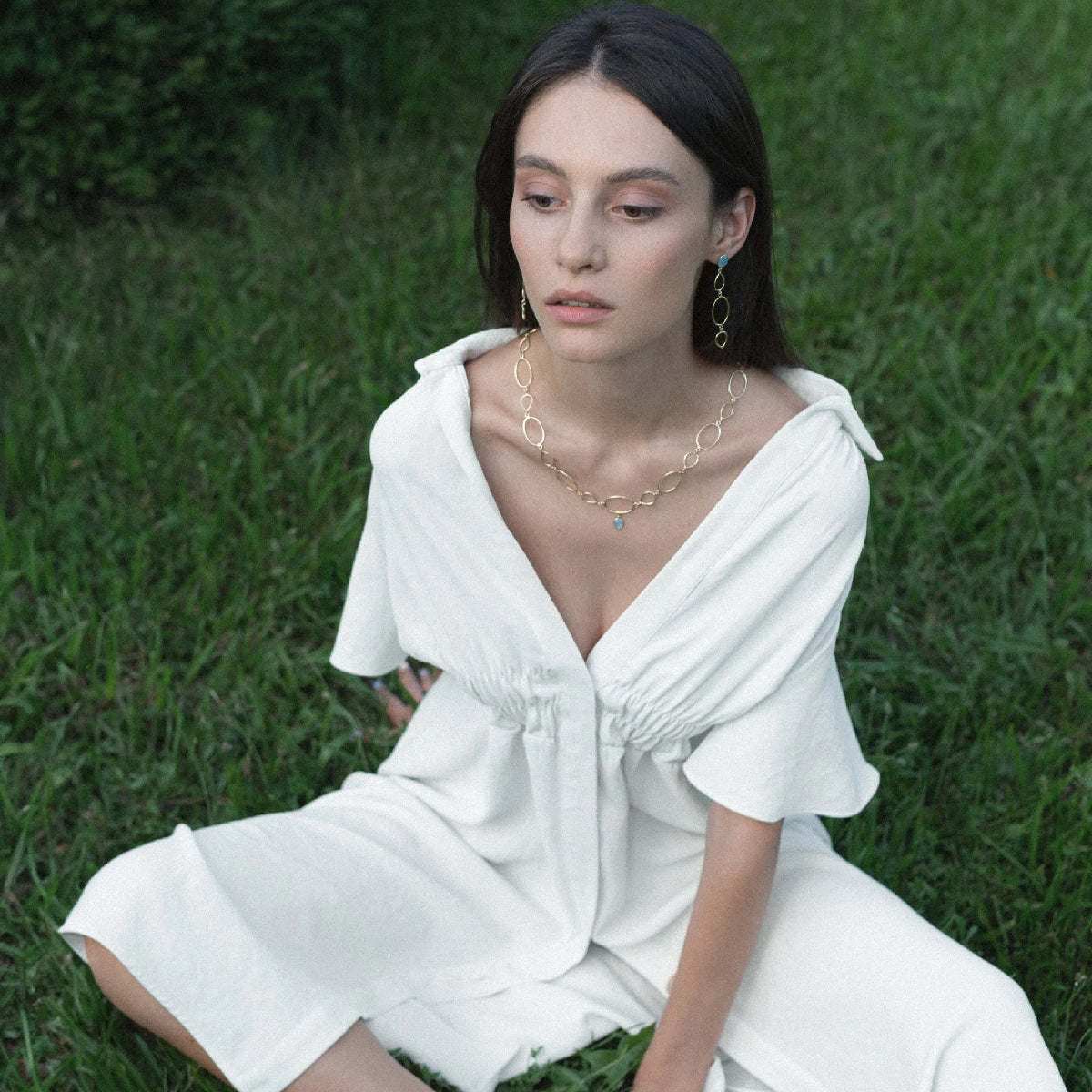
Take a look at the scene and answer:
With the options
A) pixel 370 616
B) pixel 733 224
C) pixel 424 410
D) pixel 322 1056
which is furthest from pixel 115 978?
pixel 733 224

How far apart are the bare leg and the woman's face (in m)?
1.13

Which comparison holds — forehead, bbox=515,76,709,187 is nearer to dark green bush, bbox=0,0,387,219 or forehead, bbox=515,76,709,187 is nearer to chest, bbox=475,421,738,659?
chest, bbox=475,421,738,659

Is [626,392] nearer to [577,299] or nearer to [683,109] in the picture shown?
[577,299]

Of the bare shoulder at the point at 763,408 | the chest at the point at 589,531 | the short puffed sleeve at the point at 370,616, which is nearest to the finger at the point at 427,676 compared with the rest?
the short puffed sleeve at the point at 370,616

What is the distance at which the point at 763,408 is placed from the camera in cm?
242

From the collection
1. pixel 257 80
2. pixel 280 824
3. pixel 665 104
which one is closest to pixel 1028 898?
pixel 280 824

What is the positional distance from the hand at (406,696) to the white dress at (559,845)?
50cm

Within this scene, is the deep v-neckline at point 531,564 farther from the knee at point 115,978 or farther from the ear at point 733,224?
the knee at point 115,978

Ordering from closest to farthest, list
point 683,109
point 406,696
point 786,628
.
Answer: point 683,109 < point 786,628 < point 406,696

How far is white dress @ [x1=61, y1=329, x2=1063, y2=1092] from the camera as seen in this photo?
92.0 inches

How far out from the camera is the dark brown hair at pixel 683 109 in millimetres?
2086

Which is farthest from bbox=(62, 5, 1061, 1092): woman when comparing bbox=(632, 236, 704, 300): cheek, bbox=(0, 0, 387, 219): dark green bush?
bbox=(0, 0, 387, 219): dark green bush

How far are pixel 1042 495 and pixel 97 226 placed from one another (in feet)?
9.29

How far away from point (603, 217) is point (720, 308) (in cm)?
30
